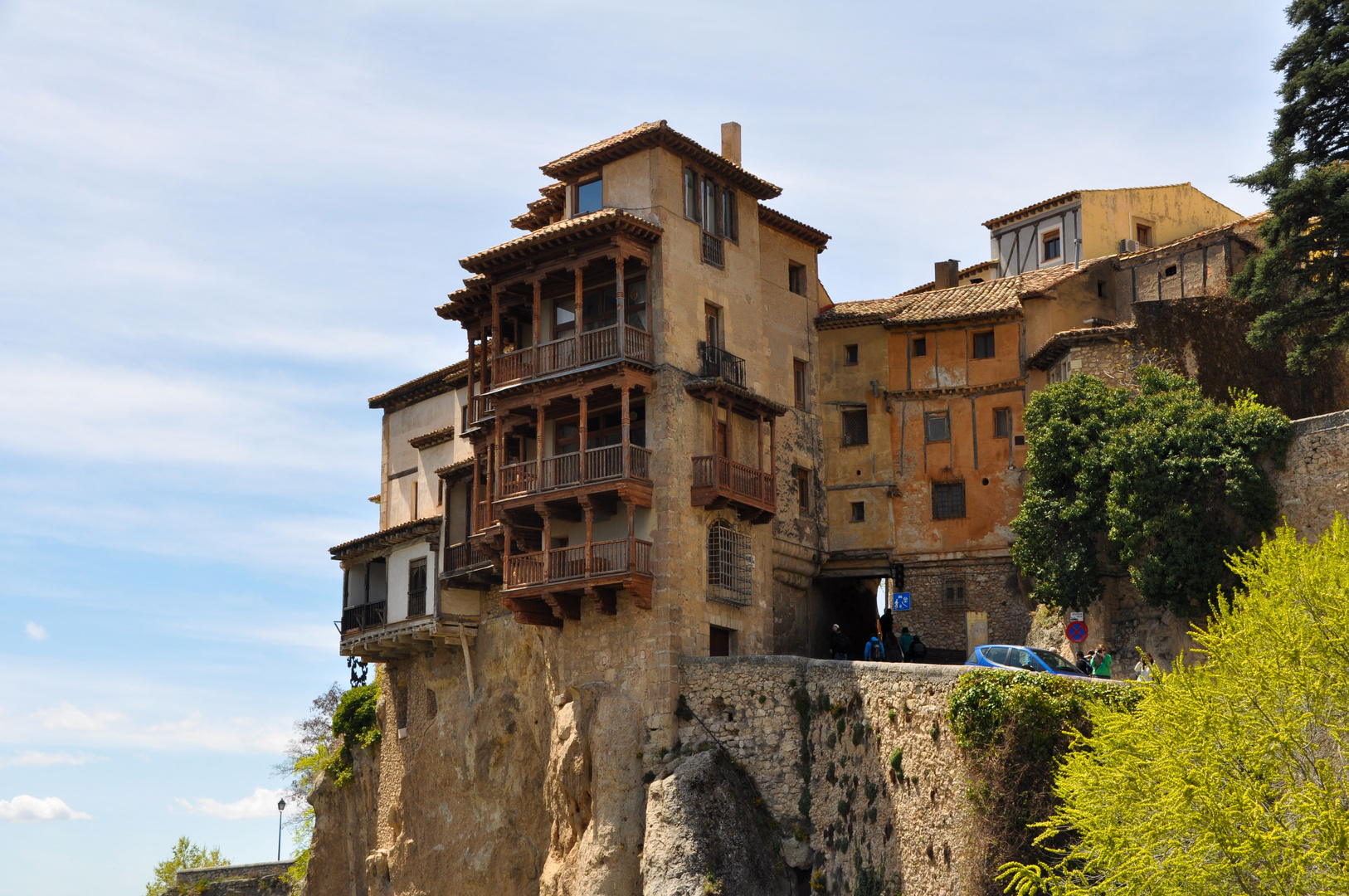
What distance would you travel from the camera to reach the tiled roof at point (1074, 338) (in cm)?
4988

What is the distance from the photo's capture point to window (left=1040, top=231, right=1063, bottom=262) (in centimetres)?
6394

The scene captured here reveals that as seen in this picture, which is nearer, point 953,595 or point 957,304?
point 953,595

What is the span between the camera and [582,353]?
46.7 meters

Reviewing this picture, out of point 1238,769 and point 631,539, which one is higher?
point 631,539

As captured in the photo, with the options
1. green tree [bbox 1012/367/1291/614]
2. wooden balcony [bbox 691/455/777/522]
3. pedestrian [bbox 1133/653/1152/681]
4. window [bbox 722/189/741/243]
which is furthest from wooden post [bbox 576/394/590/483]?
pedestrian [bbox 1133/653/1152/681]

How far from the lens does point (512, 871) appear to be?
162 feet

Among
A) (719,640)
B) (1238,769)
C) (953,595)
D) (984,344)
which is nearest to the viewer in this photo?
(1238,769)

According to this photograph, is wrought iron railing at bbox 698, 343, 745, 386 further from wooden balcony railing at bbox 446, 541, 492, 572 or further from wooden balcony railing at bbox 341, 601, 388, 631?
wooden balcony railing at bbox 341, 601, 388, 631

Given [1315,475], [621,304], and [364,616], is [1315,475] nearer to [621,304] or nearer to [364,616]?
[621,304]

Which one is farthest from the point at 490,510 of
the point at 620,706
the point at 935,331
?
the point at 935,331

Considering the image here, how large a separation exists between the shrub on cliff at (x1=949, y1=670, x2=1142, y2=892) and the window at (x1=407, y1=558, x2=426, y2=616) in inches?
922

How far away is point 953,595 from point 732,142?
659 inches

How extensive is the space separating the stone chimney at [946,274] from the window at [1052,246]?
4.25 metres

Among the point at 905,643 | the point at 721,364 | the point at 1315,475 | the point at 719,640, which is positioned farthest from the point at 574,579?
the point at 1315,475
